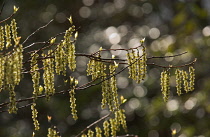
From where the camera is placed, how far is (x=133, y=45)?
1095 centimetres

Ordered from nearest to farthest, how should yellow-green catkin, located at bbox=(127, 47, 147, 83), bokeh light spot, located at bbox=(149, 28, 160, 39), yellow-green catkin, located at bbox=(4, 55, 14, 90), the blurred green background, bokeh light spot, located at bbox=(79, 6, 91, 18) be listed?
1. yellow-green catkin, located at bbox=(4, 55, 14, 90)
2. yellow-green catkin, located at bbox=(127, 47, 147, 83)
3. the blurred green background
4. bokeh light spot, located at bbox=(149, 28, 160, 39)
5. bokeh light spot, located at bbox=(79, 6, 91, 18)

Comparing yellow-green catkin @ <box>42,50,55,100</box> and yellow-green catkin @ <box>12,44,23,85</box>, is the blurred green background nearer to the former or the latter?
yellow-green catkin @ <box>42,50,55,100</box>

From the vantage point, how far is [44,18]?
10.9 metres

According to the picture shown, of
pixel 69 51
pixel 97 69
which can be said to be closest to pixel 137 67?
pixel 97 69

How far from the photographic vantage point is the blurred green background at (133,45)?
312 inches

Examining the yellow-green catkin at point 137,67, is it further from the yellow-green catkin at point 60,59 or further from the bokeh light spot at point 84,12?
the bokeh light spot at point 84,12

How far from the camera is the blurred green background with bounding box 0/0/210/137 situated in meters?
7.91

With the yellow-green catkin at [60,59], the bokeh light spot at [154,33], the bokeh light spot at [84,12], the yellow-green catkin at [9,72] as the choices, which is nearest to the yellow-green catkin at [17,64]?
the yellow-green catkin at [9,72]

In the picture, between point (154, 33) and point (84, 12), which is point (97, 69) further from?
point (84, 12)

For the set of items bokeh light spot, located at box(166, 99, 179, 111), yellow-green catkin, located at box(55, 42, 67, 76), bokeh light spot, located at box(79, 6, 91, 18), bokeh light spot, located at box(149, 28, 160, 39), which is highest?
bokeh light spot, located at box(79, 6, 91, 18)

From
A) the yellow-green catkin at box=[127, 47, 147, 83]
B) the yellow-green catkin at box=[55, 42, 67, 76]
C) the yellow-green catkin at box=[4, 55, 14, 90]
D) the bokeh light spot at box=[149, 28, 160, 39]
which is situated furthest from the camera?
the bokeh light spot at box=[149, 28, 160, 39]

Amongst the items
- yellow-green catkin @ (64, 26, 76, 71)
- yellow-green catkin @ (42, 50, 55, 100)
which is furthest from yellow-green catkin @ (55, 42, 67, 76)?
yellow-green catkin @ (42, 50, 55, 100)

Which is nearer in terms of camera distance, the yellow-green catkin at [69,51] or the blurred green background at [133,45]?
the yellow-green catkin at [69,51]

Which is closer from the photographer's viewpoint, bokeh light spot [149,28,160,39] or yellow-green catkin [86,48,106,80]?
yellow-green catkin [86,48,106,80]
